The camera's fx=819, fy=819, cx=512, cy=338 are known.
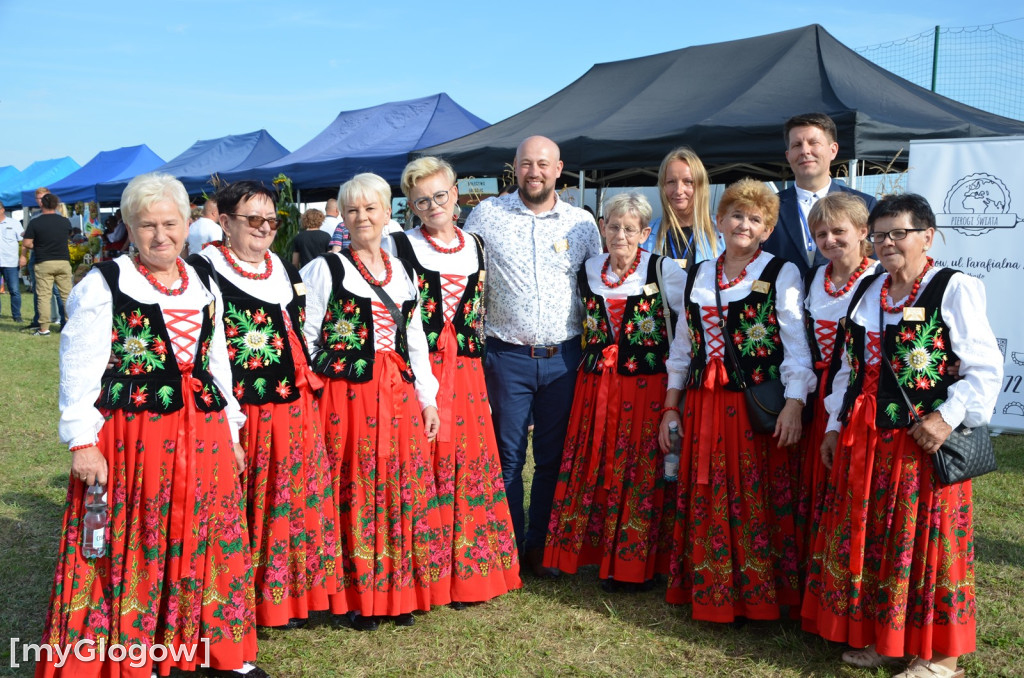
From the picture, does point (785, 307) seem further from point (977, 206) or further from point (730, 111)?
point (730, 111)

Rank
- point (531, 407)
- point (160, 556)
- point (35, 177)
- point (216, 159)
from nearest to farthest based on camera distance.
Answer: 1. point (160, 556)
2. point (531, 407)
3. point (216, 159)
4. point (35, 177)

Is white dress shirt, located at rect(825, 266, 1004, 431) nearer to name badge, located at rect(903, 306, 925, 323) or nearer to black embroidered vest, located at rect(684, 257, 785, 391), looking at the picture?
name badge, located at rect(903, 306, 925, 323)

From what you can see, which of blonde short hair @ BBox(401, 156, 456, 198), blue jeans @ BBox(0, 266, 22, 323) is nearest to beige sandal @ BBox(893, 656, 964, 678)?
blonde short hair @ BBox(401, 156, 456, 198)

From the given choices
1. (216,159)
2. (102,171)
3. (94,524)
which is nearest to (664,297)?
(94,524)

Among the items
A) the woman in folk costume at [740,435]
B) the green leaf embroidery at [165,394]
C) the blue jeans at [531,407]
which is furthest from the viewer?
the blue jeans at [531,407]

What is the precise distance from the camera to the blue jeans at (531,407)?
11.8 ft

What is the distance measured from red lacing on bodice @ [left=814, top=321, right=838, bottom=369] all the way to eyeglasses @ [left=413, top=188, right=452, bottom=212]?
1.54m

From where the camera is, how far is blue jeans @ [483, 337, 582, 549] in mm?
3582

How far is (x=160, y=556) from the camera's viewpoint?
2.53 m

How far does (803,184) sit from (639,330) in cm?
98

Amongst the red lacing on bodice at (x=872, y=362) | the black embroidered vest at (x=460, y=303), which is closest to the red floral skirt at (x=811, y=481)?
the red lacing on bodice at (x=872, y=362)

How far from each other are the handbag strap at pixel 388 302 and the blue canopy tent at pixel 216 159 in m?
13.2

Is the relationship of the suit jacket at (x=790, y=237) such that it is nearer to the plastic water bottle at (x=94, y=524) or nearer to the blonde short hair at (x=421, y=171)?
the blonde short hair at (x=421, y=171)

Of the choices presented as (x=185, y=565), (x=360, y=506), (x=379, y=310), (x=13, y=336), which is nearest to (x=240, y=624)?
(x=185, y=565)
